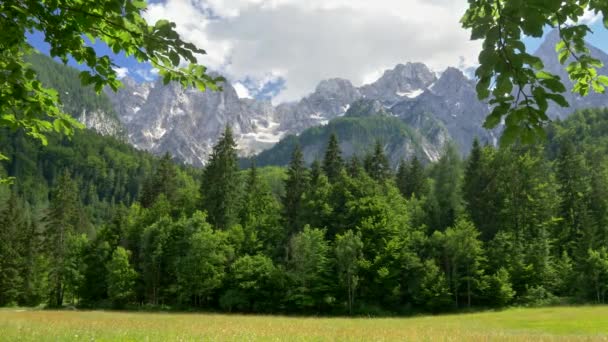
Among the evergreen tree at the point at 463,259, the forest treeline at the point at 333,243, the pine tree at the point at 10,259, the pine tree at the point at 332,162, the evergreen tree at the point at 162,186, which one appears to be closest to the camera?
the forest treeline at the point at 333,243

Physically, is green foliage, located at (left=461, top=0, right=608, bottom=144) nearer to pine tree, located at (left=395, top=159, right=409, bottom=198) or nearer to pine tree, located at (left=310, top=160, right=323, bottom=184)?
pine tree, located at (left=310, top=160, right=323, bottom=184)

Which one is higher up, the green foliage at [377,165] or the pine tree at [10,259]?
the green foliage at [377,165]

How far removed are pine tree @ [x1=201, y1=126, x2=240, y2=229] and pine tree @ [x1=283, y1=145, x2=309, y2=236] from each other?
7411 mm

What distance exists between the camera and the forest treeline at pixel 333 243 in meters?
50.1

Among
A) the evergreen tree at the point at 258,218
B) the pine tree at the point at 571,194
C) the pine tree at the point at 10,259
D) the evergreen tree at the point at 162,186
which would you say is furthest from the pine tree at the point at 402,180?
the pine tree at the point at 10,259

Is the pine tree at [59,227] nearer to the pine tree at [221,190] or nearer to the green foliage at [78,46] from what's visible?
the pine tree at [221,190]

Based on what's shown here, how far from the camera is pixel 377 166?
73.4 metres

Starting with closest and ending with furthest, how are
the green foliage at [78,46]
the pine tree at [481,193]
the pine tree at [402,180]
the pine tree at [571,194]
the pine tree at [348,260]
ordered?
the green foliage at [78,46] < the pine tree at [348,260] < the pine tree at [481,193] < the pine tree at [571,194] < the pine tree at [402,180]

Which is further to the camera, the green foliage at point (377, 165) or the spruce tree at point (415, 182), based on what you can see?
the spruce tree at point (415, 182)

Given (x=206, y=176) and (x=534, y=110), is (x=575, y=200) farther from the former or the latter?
(x=534, y=110)

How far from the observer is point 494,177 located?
63.8 metres

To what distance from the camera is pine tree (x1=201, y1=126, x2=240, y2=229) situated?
62.7 meters

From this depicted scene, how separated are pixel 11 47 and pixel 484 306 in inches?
2011

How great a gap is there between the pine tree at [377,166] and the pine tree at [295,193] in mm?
13565
